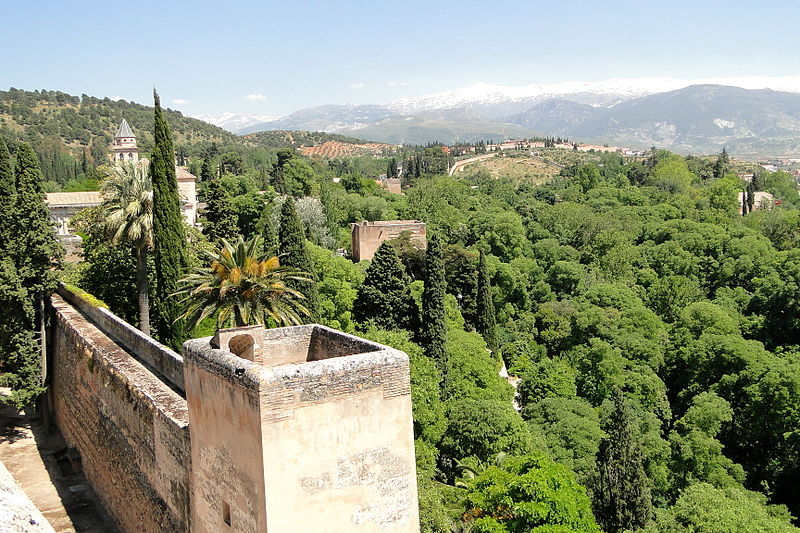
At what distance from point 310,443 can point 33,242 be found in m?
14.9

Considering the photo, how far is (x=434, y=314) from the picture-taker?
29.1 meters

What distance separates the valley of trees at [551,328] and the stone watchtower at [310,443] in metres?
7.85

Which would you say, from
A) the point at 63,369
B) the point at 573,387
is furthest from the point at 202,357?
the point at 573,387

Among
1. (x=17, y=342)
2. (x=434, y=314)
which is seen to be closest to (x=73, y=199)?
(x=434, y=314)

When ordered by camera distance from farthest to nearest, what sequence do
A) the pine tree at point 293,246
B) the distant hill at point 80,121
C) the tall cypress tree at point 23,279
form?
1. the distant hill at point 80,121
2. the pine tree at point 293,246
3. the tall cypress tree at point 23,279

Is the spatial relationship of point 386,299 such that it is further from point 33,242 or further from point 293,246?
point 33,242

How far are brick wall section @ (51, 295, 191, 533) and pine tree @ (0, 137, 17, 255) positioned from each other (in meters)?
2.36

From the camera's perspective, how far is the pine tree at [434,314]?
28.7 m

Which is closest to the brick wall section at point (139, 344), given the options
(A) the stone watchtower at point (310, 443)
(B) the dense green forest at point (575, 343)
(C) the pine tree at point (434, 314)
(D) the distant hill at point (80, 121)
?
(B) the dense green forest at point (575, 343)

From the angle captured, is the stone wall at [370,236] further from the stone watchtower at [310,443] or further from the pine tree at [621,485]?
the stone watchtower at [310,443]

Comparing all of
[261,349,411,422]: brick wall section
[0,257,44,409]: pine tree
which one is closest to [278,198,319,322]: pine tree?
[0,257,44,409]: pine tree

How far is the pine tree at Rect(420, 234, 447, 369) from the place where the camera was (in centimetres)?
2869

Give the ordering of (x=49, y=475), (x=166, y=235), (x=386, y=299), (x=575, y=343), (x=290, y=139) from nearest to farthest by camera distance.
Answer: (x=49, y=475), (x=166, y=235), (x=386, y=299), (x=575, y=343), (x=290, y=139)

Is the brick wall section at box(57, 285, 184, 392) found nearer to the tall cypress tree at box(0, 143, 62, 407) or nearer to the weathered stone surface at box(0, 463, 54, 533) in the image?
the tall cypress tree at box(0, 143, 62, 407)
